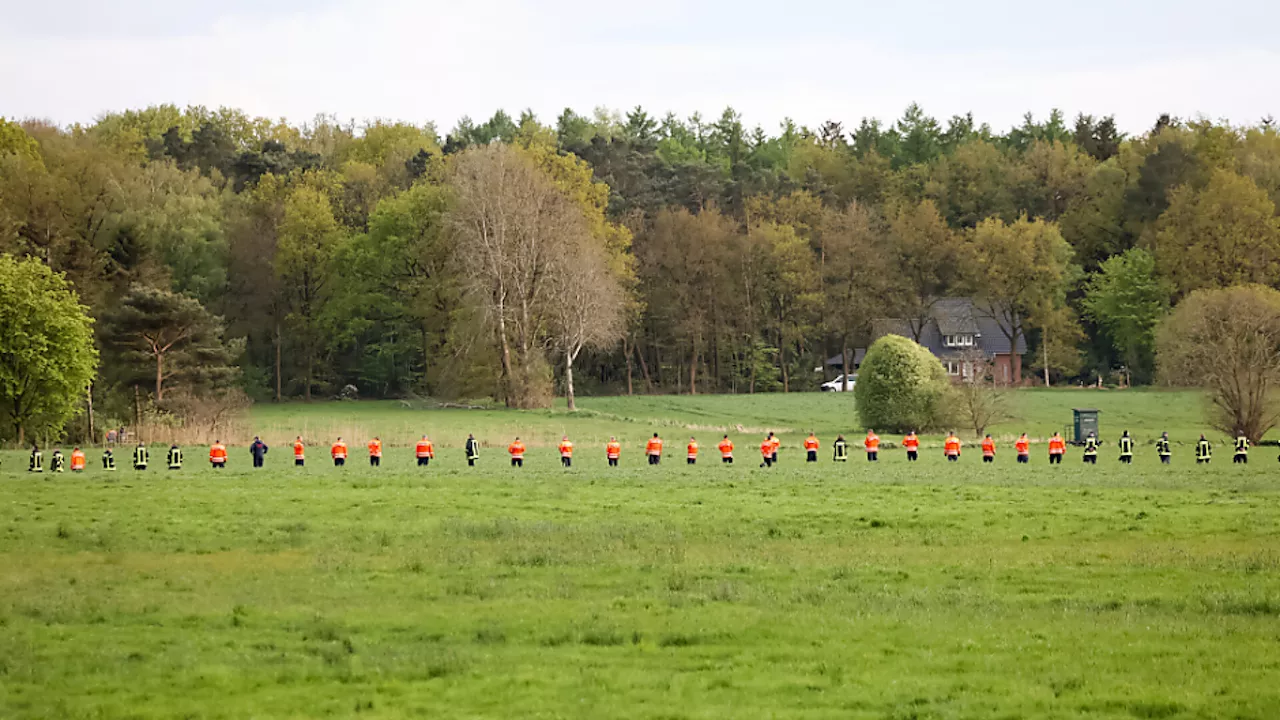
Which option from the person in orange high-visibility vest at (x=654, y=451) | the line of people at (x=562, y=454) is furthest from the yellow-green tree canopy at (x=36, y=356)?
the person in orange high-visibility vest at (x=654, y=451)

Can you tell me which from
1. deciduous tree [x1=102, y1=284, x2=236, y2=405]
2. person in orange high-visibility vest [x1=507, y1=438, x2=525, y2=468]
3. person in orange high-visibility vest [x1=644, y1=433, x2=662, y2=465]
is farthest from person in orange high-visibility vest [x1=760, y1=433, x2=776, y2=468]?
deciduous tree [x1=102, y1=284, x2=236, y2=405]

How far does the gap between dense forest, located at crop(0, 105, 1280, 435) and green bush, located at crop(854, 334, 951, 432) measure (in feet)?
76.5

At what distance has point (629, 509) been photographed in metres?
27.5

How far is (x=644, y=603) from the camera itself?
16.7m

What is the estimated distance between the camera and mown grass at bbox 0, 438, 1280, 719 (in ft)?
39.3

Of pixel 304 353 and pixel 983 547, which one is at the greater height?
pixel 304 353

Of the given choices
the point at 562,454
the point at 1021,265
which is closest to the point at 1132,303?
the point at 1021,265

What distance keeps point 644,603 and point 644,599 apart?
25cm

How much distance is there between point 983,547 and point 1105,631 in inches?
283

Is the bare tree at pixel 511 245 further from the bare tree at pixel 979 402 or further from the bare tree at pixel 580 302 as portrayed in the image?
the bare tree at pixel 979 402

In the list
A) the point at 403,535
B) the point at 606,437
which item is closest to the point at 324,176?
the point at 606,437

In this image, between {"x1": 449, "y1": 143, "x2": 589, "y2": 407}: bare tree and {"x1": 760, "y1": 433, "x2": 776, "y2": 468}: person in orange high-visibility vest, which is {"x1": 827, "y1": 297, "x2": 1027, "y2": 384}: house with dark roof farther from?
{"x1": 760, "y1": 433, "x2": 776, "y2": 468}: person in orange high-visibility vest

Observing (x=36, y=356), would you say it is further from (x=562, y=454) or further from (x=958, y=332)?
(x=958, y=332)

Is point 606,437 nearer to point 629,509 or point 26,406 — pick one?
point 26,406
